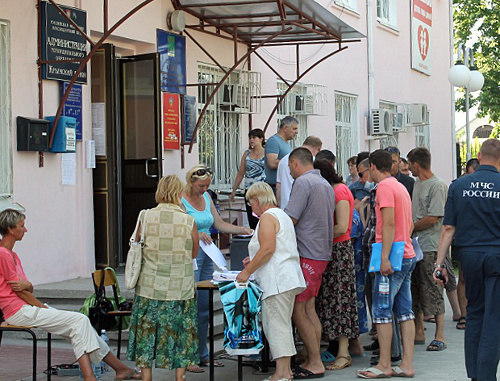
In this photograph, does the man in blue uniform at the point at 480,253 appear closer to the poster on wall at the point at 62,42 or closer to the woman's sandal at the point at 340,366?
the woman's sandal at the point at 340,366

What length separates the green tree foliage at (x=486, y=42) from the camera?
3125 centimetres

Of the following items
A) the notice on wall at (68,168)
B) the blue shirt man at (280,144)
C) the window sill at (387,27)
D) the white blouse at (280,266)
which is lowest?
the white blouse at (280,266)

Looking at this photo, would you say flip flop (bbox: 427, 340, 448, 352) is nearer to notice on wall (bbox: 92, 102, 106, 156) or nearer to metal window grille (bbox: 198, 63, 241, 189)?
notice on wall (bbox: 92, 102, 106, 156)

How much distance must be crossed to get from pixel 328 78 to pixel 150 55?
6223 millimetres

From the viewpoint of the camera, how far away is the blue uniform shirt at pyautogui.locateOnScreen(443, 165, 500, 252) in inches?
263

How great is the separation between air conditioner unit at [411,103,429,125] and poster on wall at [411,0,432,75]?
49.2 inches

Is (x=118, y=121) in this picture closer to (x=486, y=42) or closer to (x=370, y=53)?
(x=370, y=53)

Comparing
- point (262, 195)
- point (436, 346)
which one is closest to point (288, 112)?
point (436, 346)

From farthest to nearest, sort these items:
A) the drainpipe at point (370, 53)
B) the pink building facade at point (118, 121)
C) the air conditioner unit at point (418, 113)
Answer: the air conditioner unit at point (418, 113), the drainpipe at point (370, 53), the pink building facade at point (118, 121)

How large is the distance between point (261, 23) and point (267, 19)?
125 mm

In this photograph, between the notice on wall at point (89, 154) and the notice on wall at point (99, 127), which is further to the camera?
the notice on wall at point (99, 127)

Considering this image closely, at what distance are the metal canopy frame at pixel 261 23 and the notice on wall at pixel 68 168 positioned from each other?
2219 mm

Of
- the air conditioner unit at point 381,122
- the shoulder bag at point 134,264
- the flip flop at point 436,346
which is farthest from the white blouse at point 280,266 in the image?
the air conditioner unit at point 381,122

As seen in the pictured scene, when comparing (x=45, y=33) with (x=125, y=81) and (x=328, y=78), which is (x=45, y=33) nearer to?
(x=125, y=81)
